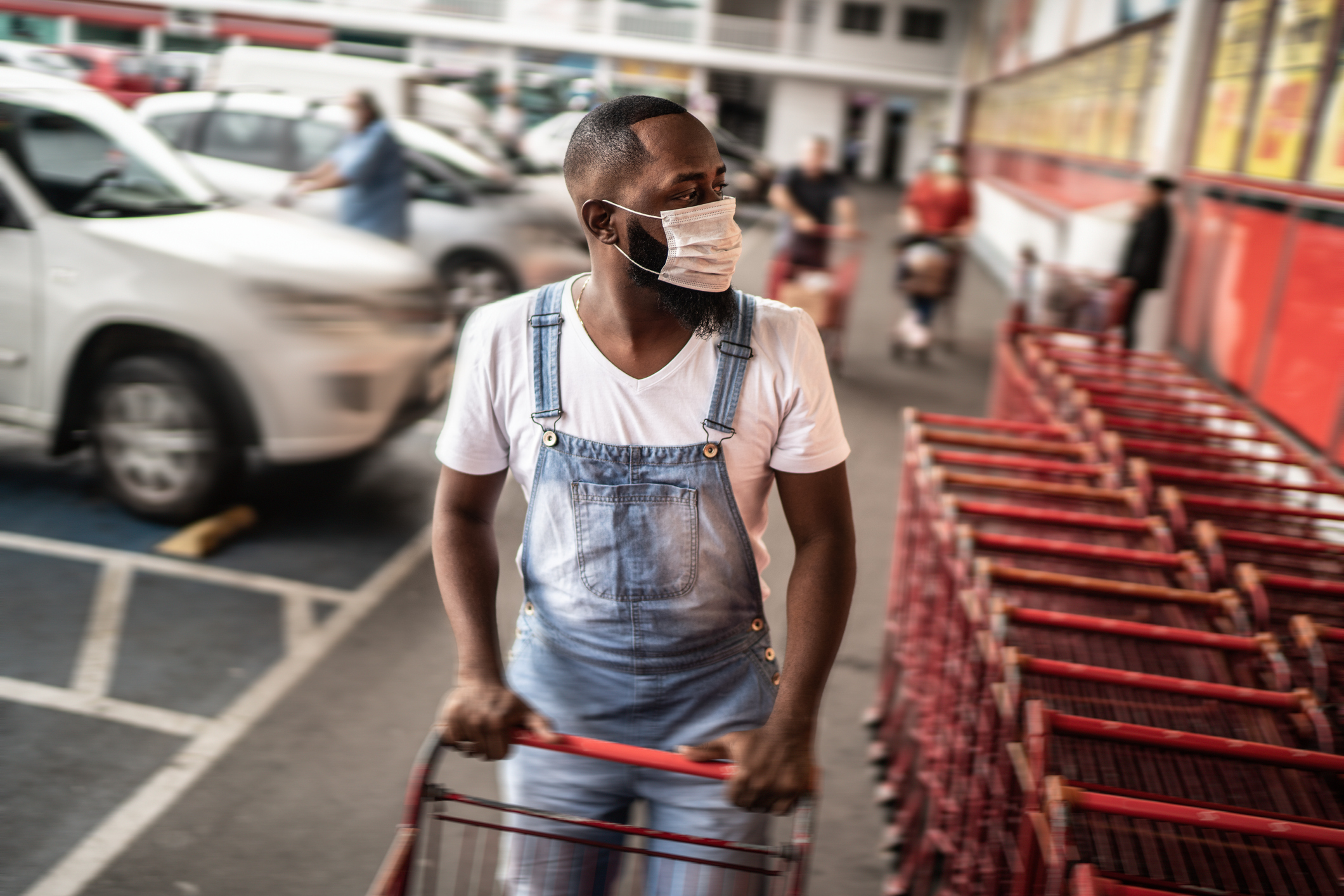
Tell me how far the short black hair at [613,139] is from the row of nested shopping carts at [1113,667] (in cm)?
126

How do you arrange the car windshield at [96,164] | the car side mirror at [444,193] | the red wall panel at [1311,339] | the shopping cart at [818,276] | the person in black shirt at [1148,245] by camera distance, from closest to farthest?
the car windshield at [96,164] → the red wall panel at [1311,339] → the person in black shirt at [1148,245] → the shopping cart at [818,276] → the car side mirror at [444,193]

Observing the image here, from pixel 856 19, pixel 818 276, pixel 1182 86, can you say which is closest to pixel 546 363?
pixel 818 276

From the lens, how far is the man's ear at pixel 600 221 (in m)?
1.74

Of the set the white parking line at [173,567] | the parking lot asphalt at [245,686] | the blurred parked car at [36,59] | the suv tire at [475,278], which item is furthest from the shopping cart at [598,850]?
the suv tire at [475,278]

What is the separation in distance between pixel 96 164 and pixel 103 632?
2.38 meters

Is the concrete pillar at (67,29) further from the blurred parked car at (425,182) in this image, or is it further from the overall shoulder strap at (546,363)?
the overall shoulder strap at (546,363)

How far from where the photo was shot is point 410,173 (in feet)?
31.7

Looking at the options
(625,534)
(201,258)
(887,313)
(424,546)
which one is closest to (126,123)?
(201,258)

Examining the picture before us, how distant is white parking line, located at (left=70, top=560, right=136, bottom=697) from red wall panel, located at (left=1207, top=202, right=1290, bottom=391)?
6.63 meters

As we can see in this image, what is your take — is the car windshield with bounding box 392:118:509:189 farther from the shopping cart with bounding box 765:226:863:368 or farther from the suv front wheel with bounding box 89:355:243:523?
the suv front wheel with bounding box 89:355:243:523

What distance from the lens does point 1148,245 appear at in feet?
27.6

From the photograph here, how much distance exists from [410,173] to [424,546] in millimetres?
5366

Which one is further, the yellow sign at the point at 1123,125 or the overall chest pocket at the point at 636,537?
the yellow sign at the point at 1123,125

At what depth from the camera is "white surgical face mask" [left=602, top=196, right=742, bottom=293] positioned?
1.71 m
